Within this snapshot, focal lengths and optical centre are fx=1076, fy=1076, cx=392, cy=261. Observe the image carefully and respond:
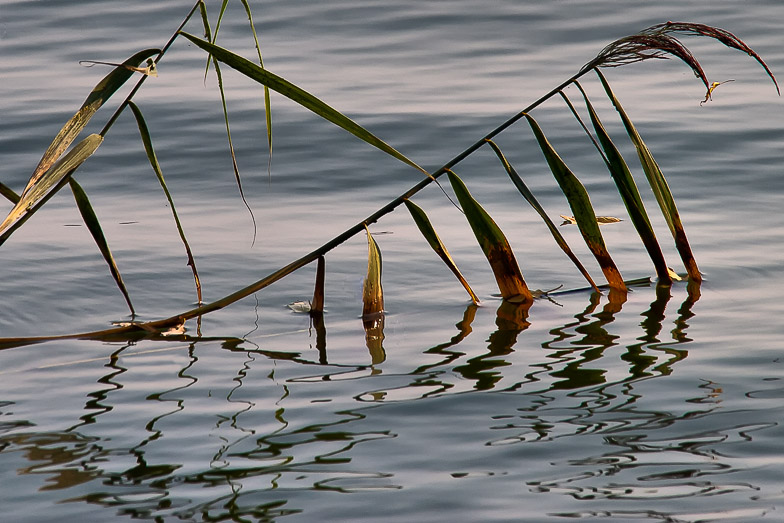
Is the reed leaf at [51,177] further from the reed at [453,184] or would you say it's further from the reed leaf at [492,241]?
the reed leaf at [492,241]

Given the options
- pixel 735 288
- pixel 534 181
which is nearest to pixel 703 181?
pixel 534 181

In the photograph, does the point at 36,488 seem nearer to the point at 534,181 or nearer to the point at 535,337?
the point at 535,337

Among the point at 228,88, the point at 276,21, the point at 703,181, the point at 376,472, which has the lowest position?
the point at 376,472

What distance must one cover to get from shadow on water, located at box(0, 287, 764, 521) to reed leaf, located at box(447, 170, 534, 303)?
0.17 meters

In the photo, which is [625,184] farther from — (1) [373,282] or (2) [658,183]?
(1) [373,282]

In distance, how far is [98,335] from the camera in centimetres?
278

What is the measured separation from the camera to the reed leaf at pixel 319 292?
281 centimetres

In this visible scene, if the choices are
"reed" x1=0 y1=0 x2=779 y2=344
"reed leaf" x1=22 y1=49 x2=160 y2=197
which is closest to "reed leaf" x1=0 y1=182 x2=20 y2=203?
"reed" x1=0 y1=0 x2=779 y2=344

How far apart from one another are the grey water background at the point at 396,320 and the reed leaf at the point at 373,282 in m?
0.09

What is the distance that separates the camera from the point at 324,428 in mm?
2168

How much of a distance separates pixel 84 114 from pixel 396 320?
1023 millimetres

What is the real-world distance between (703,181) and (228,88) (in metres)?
2.65

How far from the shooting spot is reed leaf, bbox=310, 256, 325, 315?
2.81m

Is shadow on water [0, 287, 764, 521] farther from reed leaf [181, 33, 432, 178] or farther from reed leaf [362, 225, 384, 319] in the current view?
reed leaf [181, 33, 432, 178]
